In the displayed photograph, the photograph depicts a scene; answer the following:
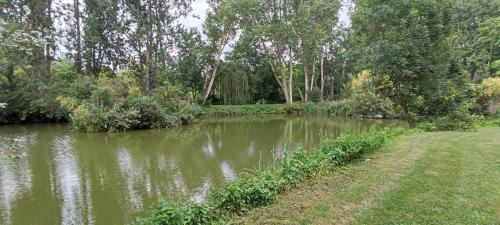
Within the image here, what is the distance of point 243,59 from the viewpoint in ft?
109

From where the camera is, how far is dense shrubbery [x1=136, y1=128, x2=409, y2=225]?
12.7 ft

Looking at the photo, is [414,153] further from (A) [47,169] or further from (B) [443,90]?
(A) [47,169]

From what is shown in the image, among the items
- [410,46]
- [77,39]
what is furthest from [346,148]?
[77,39]

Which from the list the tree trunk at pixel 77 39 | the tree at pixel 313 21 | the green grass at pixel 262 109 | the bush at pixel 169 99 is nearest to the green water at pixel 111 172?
the bush at pixel 169 99

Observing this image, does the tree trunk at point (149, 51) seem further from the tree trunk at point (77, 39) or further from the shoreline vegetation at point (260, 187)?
the shoreline vegetation at point (260, 187)

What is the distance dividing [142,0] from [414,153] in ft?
70.0

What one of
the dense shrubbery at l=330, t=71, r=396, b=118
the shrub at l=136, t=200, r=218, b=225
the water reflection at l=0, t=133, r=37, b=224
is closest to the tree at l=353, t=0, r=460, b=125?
the shrub at l=136, t=200, r=218, b=225

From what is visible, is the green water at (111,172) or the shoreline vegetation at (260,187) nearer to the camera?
the shoreline vegetation at (260,187)

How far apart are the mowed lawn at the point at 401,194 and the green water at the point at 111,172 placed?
2196 millimetres

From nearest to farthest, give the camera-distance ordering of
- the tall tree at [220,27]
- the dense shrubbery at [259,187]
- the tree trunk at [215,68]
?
the dense shrubbery at [259,187], the tall tree at [220,27], the tree trunk at [215,68]

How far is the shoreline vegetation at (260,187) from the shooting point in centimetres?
389

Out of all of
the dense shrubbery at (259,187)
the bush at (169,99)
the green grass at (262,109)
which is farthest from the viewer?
the green grass at (262,109)

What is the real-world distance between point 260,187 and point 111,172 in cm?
519

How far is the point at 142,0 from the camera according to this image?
23.4 meters
